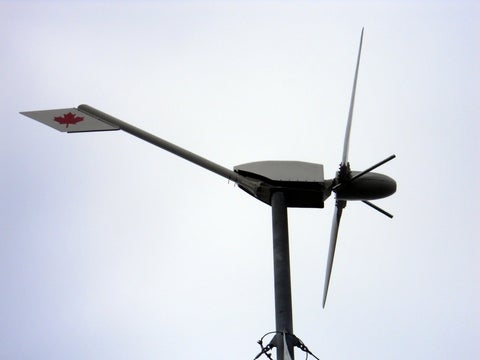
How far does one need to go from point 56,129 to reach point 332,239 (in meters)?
8.87

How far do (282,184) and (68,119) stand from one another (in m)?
6.62

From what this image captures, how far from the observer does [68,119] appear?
19109 millimetres

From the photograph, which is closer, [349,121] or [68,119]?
[68,119]

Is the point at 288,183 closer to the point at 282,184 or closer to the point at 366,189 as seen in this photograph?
the point at 282,184

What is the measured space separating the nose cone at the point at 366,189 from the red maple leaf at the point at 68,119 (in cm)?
783

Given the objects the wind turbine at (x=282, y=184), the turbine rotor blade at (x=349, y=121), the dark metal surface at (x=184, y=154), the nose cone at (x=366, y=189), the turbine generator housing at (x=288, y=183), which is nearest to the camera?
the wind turbine at (x=282, y=184)

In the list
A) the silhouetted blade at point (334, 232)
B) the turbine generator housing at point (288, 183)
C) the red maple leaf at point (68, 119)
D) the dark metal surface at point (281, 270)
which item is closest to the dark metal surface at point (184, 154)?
the turbine generator housing at point (288, 183)

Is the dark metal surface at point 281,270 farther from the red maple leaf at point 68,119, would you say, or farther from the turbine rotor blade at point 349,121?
the red maple leaf at point 68,119

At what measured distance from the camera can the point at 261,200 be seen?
17594mm

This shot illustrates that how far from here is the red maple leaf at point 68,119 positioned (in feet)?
62.4

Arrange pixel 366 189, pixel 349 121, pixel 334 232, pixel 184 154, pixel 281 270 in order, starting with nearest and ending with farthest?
pixel 281 270
pixel 184 154
pixel 366 189
pixel 349 121
pixel 334 232

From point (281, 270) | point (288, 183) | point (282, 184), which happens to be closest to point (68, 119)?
point (282, 184)

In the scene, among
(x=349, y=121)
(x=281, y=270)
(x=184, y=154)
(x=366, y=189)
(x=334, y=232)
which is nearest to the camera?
(x=281, y=270)

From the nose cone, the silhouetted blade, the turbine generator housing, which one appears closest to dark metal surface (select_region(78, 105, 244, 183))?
the turbine generator housing
